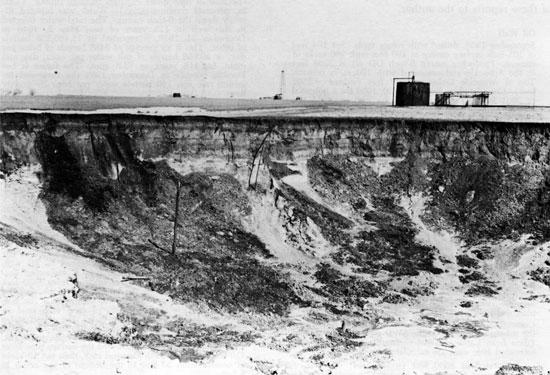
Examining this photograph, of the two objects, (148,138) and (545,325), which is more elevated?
(148,138)

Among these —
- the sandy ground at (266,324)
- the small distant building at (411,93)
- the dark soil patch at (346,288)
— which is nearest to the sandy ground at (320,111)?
the small distant building at (411,93)

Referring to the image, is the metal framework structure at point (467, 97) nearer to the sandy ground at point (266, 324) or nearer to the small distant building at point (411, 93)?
the small distant building at point (411, 93)

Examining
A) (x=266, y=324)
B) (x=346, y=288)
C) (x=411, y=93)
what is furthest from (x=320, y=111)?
(x=266, y=324)

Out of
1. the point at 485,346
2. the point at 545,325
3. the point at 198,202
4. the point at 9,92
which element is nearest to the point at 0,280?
the point at 198,202

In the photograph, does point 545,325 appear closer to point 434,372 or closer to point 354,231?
point 434,372

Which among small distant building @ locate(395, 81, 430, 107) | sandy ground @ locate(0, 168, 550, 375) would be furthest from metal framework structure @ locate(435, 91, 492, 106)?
sandy ground @ locate(0, 168, 550, 375)

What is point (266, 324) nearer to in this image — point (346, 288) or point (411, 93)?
point (346, 288)
